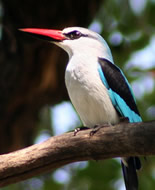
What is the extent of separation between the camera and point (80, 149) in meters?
3.89

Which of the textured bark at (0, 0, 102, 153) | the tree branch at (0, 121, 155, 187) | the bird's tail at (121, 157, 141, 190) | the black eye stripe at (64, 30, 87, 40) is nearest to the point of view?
the tree branch at (0, 121, 155, 187)

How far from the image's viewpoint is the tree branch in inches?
145

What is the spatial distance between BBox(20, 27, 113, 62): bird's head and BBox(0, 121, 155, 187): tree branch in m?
1.52

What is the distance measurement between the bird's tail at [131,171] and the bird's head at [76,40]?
126cm

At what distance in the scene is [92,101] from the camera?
15.2ft

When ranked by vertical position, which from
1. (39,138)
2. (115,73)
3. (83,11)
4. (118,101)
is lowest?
(118,101)

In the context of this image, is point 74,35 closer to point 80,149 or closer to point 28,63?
point 28,63

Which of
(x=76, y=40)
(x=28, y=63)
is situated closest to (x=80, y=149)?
(x=76, y=40)

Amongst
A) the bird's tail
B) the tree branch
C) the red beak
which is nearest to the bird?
the bird's tail

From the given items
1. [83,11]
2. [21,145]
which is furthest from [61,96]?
[83,11]

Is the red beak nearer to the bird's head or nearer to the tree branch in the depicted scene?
the bird's head

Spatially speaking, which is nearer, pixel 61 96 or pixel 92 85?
pixel 92 85

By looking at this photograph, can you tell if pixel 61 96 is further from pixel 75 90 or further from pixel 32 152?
pixel 32 152

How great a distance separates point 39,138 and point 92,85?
163 inches
